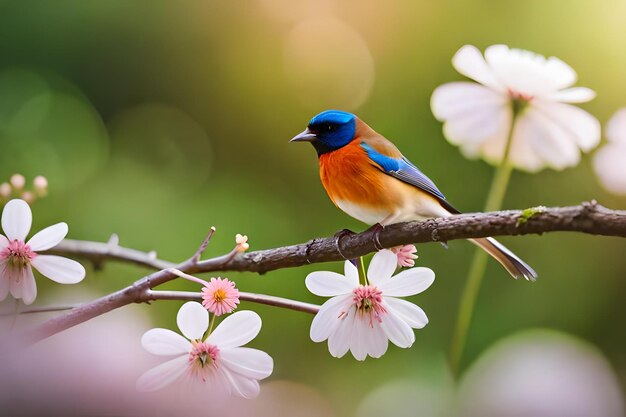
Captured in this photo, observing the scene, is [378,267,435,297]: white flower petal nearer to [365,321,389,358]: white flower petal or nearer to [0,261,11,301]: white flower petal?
[365,321,389,358]: white flower petal

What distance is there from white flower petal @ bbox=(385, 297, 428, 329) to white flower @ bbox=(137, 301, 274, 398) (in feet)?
0.32

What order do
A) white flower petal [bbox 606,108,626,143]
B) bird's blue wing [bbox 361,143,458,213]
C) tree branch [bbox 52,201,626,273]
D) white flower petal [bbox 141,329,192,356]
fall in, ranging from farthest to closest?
white flower petal [bbox 606,108,626,143]
bird's blue wing [bbox 361,143,458,213]
white flower petal [bbox 141,329,192,356]
tree branch [bbox 52,201,626,273]

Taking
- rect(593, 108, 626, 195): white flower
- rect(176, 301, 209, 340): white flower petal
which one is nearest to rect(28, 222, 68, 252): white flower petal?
rect(176, 301, 209, 340): white flower petal

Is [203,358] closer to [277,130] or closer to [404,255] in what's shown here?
[404,255]

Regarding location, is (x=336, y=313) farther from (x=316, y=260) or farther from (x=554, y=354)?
(x=554, y=354)

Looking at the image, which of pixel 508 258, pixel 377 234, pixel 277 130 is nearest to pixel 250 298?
pixel 377 234

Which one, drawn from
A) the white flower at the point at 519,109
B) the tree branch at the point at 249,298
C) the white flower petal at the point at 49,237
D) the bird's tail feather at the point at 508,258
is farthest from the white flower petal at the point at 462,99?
the white flower petal at the point at 49,237

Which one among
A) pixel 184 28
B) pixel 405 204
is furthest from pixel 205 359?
pixel 184 28

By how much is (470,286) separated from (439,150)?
0.19 metres

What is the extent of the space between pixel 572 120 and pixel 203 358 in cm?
39

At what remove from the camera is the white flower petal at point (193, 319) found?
1.54ft

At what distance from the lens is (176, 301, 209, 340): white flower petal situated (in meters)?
0.47

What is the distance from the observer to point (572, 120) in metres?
0.62

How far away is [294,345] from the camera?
81 centimetres
